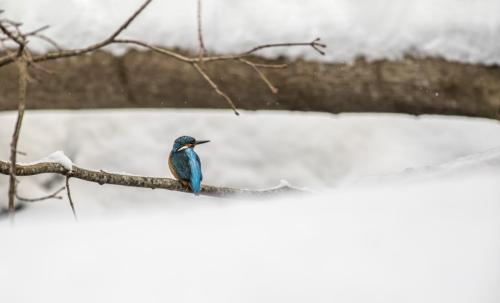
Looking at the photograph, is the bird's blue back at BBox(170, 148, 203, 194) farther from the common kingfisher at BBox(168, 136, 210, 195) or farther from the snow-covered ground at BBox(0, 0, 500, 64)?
the snow-covered ground at BBox(0, 0, 500, 64)

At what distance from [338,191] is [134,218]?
15 cm

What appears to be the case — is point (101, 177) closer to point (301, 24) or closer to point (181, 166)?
point (181, 166)

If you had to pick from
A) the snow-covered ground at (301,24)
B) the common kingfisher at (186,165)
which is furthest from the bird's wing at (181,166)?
the snow-covered ground at (301,24)

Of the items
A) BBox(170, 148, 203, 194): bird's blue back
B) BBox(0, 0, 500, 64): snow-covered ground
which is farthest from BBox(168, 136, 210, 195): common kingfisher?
BBox(0, 0, 500, 64): snow-covered ground

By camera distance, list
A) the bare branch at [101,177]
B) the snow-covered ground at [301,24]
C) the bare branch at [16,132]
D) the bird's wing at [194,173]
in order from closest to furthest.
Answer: the bare branch at [16,132]
the bare branch at [101,177]
the bird's wing at [194,173]
the snow-covered ground at [301,24]

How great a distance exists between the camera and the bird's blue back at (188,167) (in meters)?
1.09

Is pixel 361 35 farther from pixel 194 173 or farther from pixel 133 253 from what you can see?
pixel 133 253

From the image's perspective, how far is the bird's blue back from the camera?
1.09 m

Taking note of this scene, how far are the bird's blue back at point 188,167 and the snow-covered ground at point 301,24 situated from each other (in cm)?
29

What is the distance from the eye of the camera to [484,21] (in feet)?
4.24

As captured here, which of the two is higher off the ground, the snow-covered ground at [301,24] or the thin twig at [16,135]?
the snow-covered ground at [301,24]

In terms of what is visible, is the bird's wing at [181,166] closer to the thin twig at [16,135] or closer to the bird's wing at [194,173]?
the bird's wing at [194,173]

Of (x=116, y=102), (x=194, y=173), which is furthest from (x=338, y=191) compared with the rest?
(x=116, y=102)

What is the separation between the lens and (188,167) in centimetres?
112
